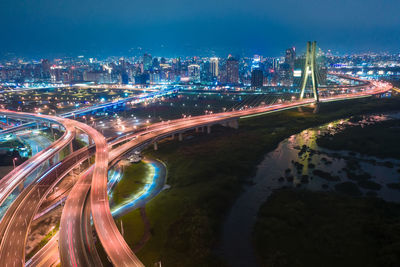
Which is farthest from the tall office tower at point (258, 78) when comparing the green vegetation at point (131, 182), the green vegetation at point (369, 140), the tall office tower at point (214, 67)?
the green vegetation at point (131, 182)

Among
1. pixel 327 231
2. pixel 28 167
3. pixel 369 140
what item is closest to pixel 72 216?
pixel 28 167

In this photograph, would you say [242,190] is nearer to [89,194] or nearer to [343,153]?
[89,194]

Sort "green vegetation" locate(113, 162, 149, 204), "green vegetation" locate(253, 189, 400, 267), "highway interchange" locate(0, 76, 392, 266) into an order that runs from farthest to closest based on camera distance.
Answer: "green vegetation" locate(113, 162, 149, 204)
"green vegetation" locate(253, 189, 400, 267)
"highway interchange" locate(0, 76, 392, 266)

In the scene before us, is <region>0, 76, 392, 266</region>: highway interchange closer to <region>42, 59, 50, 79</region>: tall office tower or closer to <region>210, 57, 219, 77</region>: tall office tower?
<region>210, 57, 219, 77</region>: tall office tower

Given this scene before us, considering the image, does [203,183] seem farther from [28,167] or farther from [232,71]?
[232,71]

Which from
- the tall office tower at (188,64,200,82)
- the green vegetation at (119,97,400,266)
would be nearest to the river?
the green vegetation at (119,97,400,266)

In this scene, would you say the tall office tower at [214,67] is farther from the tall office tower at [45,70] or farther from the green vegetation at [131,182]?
the green vegetation at [131,182]
